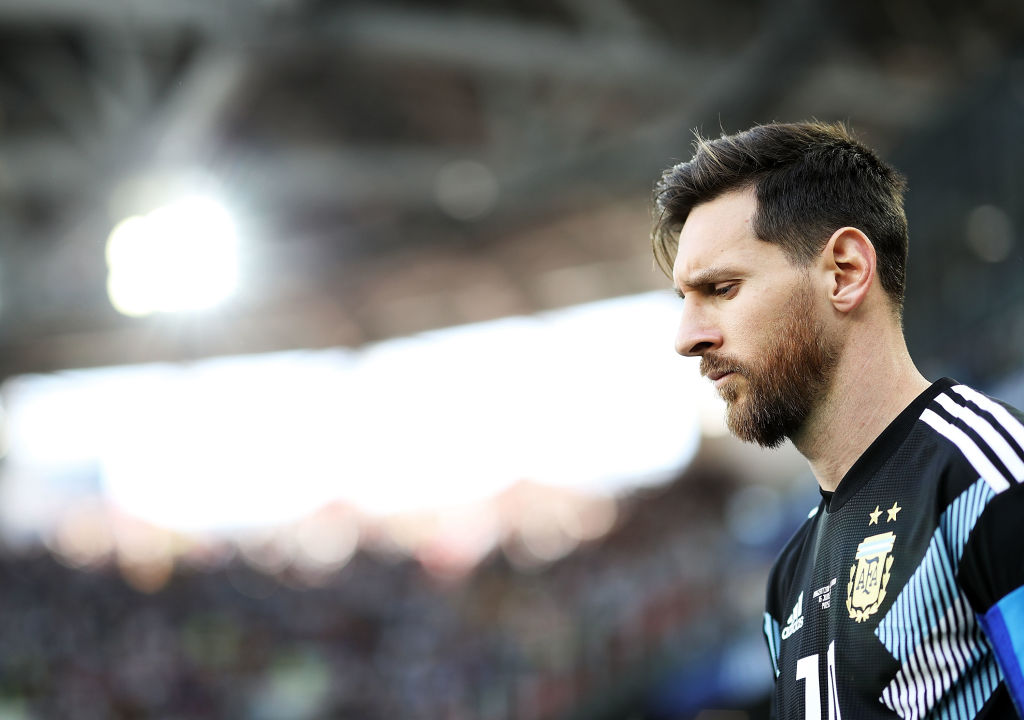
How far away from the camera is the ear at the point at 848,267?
145 centimetres

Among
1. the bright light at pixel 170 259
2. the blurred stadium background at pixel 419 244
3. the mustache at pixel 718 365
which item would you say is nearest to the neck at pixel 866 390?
the mustache at pixel 718 365

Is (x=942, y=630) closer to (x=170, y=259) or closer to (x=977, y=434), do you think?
(x=977, y=434)

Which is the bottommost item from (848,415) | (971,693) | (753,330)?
(971,693)

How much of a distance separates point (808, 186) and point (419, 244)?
1115 centimetres

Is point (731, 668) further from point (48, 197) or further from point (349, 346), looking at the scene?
point (349, 346)

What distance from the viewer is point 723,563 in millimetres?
8445

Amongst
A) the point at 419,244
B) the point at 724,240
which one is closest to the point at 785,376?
the point at 724,240

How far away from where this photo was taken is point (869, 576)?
1359 millimetres

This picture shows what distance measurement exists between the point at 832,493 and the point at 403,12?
804 centimetres

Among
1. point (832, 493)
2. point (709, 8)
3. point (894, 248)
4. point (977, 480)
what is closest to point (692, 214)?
point (894, 248)

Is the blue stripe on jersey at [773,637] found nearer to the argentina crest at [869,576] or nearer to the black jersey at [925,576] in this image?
the black jersey at [925,576]

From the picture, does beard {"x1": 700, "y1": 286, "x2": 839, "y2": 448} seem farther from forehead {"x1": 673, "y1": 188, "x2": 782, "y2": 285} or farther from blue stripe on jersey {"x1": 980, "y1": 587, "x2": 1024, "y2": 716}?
blue stripe on jersey {"x1": 980, "y1": 587, "x2": 1024, "y2": 716}

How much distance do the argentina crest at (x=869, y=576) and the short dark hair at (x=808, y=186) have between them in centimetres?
36

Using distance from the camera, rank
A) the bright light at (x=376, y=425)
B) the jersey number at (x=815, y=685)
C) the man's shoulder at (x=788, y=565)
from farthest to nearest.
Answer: the bright light at (x=376, y=425), the man's shoulder at (x=788, y=565), the jersey number at (x=815, y=685)
